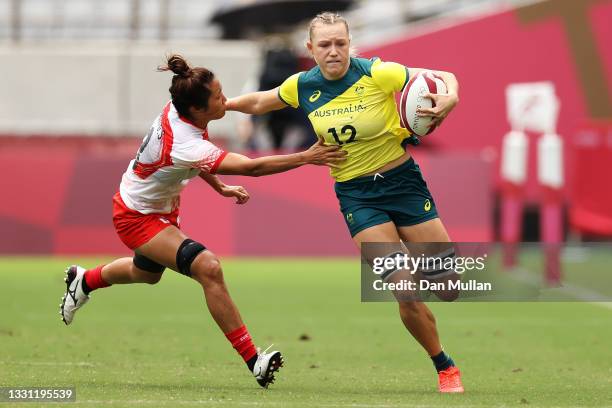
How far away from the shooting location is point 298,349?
10.6m

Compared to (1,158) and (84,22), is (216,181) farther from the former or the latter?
(84,22)

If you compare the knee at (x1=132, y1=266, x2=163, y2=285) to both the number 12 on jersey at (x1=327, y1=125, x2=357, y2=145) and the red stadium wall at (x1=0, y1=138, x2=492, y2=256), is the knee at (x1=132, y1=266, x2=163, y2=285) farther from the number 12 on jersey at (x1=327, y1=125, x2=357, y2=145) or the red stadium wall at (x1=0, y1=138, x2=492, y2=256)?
the red stadium wall at (x1=0, y1=138, x2=492, y2=256)

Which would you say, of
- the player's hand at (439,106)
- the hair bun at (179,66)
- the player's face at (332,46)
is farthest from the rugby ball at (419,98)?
the hair bun at (179,66)

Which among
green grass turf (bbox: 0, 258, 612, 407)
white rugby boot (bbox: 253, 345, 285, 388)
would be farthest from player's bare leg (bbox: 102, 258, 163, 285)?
white rugby boot (bbox: 253, 345, 285, 388)

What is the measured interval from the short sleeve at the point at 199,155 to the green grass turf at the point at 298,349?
1.35 metres

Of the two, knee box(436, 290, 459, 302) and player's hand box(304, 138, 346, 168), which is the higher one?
player's hand box(304, 138, 346, 168)

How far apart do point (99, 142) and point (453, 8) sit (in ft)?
22.9

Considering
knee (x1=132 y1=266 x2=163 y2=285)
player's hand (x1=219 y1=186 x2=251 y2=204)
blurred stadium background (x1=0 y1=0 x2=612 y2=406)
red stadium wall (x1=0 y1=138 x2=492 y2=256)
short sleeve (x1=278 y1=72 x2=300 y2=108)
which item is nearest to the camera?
short sleeve (x1=278 y1=72 x2=300 y2=108)

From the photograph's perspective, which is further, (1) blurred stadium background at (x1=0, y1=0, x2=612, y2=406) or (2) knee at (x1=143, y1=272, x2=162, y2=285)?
(1) blurred stadium background at (x1=0, y1=0, x2=612, y2=406)

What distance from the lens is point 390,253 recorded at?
27.2 feet

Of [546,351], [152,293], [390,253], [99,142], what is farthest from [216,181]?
[99,142]

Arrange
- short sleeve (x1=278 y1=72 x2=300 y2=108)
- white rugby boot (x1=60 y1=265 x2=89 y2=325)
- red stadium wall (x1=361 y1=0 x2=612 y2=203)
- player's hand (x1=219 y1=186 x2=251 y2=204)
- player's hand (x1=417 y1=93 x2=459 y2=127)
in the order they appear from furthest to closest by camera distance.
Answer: red stadium wall (x1=361 y1=0 x2=612 y2=203) → white rugby boot (x1=60 y1=265 x2=89 y2=325) → player's hand (x1=219 y1=186 x2=251 y2=204) → short sleeve (x1=278 y1=72 x2=300 y2=108) → player's hand (x1=417 y1=93 x2=459 y2=127)

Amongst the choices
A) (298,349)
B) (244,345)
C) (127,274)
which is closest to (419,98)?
(244,345)

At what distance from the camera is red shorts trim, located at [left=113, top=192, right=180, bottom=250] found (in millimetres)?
8750
